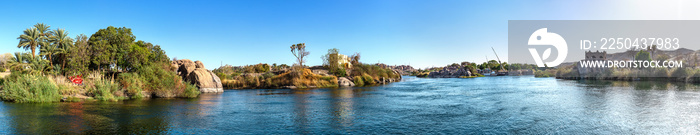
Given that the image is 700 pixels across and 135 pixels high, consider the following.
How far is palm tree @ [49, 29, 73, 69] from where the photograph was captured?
31.6m

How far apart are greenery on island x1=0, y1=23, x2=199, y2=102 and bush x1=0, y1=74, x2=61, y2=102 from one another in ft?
1.32

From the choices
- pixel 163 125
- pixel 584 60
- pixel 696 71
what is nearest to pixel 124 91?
pixel 163 125

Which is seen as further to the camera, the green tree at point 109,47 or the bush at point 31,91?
the green tree at point 109,47

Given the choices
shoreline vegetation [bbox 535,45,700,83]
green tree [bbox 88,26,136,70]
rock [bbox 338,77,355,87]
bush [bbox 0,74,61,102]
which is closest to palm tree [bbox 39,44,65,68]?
green tree [bbox 88,26,136,70]

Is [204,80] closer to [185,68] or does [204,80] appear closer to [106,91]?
[185,68]

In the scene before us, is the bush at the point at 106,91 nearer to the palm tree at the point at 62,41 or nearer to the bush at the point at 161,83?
the bush at the point at 161,83

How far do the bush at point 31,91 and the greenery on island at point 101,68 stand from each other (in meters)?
0.40

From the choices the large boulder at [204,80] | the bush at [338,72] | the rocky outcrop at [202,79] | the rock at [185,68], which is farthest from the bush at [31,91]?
the bush at [338,72]

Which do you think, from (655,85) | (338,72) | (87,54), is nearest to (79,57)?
(87,54)

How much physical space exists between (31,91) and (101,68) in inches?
376

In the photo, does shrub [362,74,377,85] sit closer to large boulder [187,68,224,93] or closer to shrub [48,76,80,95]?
large boulder [187,68,224,93]

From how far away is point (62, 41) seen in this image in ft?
108

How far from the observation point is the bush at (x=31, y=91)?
2352cm

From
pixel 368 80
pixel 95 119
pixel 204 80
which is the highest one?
pixel 204 80
